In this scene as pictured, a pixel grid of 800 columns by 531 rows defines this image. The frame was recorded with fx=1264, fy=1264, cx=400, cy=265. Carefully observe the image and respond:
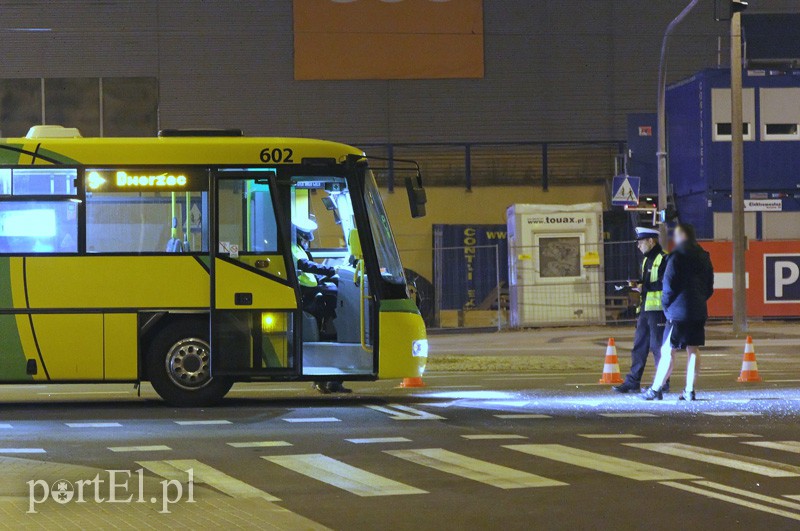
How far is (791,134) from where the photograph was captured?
32.6 metres

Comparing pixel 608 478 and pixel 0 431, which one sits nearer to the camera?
pixel 608 478

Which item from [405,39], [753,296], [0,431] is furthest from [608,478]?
[405,39]

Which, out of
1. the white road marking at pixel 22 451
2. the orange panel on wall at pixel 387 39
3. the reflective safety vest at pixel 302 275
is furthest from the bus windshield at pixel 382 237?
the orange panel on wall at pixel 387 39

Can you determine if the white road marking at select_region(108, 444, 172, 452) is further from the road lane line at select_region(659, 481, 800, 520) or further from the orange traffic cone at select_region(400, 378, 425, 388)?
the orange traffic cone at select_region(400, 378, 425, 388)

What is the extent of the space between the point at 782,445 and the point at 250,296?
19.7 feet

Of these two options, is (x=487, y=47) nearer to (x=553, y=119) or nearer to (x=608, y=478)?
(x=553, y=119)

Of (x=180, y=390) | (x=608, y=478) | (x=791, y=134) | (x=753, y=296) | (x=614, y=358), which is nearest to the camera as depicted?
(x=608, y=478)

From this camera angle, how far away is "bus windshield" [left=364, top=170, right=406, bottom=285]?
14180mm

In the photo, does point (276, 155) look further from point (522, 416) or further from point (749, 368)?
point (749, 368)

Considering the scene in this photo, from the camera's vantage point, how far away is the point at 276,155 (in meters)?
14.2

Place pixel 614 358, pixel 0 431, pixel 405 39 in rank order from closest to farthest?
pixel 0 431, pixel 614 358, pixel 405 39

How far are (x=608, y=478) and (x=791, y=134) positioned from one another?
2577 centimetres

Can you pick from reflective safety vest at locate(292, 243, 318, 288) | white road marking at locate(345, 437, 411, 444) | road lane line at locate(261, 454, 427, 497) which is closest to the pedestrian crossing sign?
reflective safety vest at locate(292, 243, 318, 288)

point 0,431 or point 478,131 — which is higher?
point 478,131
